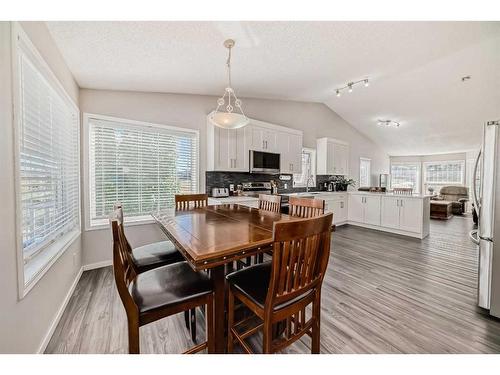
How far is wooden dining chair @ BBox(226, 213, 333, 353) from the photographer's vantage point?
1062 millimetres

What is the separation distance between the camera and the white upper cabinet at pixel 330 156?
17.4 ft

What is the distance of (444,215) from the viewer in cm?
606

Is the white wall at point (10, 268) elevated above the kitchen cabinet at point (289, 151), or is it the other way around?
the kitchen cabinet at point (289, 151)

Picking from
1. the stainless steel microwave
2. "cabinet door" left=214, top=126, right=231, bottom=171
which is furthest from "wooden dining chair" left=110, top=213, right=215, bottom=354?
the stainless steel microwave

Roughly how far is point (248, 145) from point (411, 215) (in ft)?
11.6

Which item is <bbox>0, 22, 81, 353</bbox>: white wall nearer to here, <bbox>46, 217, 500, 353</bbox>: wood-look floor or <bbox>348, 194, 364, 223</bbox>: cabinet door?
<bbox>46, 217, 500, 353</bbox>: wood-look floor

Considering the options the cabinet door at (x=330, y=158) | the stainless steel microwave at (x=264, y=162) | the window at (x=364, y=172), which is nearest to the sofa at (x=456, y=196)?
the window at (x=364, y=172)

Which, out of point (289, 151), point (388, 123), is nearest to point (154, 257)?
point (289, 151)

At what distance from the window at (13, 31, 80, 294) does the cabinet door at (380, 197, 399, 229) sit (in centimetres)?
540

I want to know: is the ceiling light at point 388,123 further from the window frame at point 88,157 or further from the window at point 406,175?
the window frame at point 88,157

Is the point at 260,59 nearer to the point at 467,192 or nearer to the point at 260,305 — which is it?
the point at 260,305

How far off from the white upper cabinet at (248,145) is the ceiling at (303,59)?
662mm
